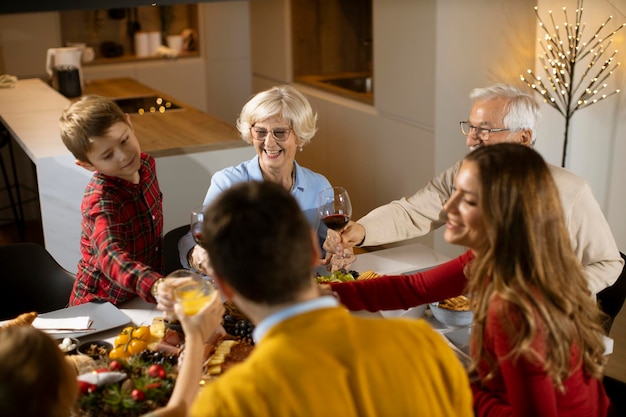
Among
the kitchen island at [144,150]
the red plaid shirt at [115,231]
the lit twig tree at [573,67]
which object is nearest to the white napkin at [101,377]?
the red plaid shirt at [115,231]

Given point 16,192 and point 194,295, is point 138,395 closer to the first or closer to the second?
point 194,295

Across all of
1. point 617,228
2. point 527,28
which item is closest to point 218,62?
point 527,28

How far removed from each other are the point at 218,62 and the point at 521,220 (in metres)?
5.77

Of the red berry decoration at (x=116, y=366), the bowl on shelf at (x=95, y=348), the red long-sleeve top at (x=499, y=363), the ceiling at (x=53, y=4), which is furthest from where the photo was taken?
the bowl on shelf at (x=95, y=348)

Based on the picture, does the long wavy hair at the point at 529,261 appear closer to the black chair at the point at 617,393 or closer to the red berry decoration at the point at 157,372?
the black chair at the point at 617,393

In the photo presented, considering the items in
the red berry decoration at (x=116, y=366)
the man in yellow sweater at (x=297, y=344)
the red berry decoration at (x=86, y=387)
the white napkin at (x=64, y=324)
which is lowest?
the white napkin at (x=64, y=324)

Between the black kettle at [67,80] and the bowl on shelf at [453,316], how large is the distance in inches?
149

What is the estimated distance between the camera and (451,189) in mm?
2939

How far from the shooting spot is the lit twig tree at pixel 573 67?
4.08 meters

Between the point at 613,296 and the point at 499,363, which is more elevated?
the point at 499,363

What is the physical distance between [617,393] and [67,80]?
4.27m

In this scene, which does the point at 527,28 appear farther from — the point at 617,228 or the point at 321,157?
the point at 321,157

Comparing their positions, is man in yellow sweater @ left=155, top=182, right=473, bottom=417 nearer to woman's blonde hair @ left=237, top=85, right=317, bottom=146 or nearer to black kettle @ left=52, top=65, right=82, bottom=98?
woman's blonde hair @ left=237, top=85, right=317, bottom=146

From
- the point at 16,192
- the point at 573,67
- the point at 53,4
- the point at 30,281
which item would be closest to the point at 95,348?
the point at 30,281
